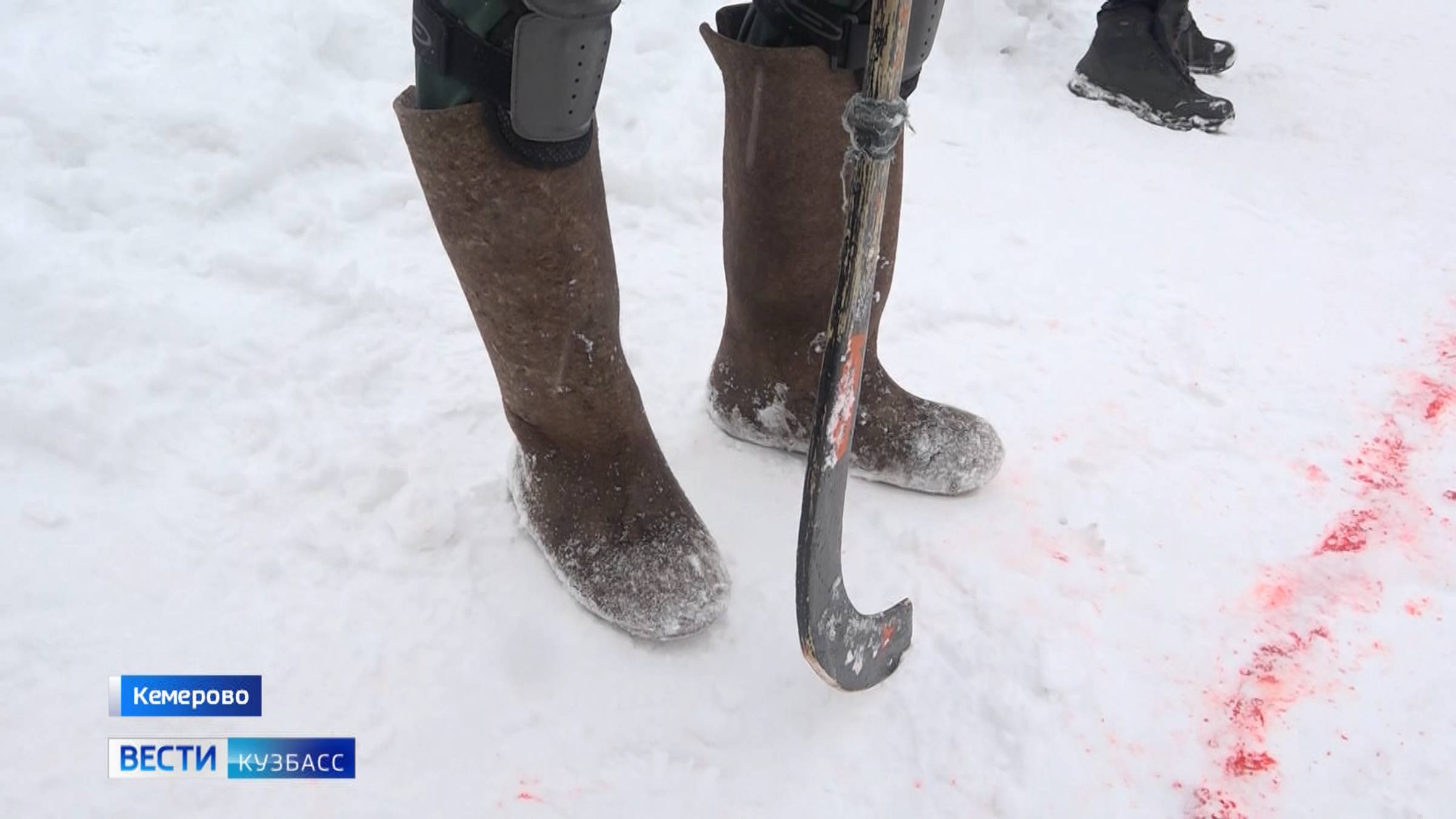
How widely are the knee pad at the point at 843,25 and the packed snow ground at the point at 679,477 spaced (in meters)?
0.55

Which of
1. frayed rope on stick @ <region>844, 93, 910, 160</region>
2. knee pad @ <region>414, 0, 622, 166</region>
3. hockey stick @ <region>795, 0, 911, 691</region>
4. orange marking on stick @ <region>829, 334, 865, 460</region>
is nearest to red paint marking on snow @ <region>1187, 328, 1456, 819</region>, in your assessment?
hockey stick @ <region>795, 0, 911, 691</region>

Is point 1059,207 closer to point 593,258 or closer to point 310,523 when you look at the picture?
point 593,258

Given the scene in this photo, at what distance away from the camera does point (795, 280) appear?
1.21 m

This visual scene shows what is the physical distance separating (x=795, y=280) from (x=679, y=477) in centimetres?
32

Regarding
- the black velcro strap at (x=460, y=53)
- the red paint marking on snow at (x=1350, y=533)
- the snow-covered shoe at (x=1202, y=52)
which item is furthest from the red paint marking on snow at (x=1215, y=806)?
the snow-covered shoe at (x=1202, y=52)

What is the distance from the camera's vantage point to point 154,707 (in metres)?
0.99

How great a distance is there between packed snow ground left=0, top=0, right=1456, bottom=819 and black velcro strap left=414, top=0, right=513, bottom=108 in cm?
56

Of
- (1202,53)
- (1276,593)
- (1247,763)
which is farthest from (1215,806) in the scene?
(1202,53)

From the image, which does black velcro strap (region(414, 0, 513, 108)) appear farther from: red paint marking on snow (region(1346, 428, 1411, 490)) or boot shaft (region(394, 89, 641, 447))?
red paint marking on snow (region(1346, 428, 1411, 490))

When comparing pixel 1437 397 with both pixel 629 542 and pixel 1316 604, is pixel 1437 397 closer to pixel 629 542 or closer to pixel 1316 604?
pixel 1316 604

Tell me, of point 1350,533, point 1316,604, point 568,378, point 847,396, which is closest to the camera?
point 847,396

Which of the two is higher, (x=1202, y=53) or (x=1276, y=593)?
(x=1202, y=53)

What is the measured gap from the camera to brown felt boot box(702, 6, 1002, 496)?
1.11 m

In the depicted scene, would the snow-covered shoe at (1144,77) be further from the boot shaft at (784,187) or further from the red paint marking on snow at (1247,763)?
the red paint marking on snow at (1247,763)
